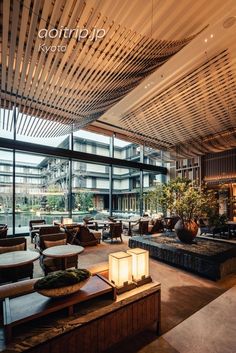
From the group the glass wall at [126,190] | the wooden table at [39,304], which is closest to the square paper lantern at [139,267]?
the wooden table at [39,304]

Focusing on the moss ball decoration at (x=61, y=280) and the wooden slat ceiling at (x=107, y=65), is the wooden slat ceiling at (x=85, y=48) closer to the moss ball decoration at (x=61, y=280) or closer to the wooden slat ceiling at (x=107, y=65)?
the wooden slat ceiling at (x=107, y=65)

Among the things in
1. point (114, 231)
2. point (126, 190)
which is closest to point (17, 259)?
point (114, 231)

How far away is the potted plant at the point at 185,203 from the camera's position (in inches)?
202

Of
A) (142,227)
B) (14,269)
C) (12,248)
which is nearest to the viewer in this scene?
(14,269)

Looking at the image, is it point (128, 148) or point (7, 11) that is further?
point (128, 148)

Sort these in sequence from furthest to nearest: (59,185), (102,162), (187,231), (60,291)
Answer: (102,162), (59,185), (187,231), (60,291)

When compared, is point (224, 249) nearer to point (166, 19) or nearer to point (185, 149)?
point (166, 19)

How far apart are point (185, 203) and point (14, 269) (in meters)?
4.20

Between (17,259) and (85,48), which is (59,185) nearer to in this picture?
(17,259)

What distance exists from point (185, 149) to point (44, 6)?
809 centimetres

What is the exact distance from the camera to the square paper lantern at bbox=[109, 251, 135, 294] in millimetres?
2316

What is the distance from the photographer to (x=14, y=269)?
3.55 metres

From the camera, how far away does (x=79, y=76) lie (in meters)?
3.88

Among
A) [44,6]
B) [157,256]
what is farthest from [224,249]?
[44,6]
